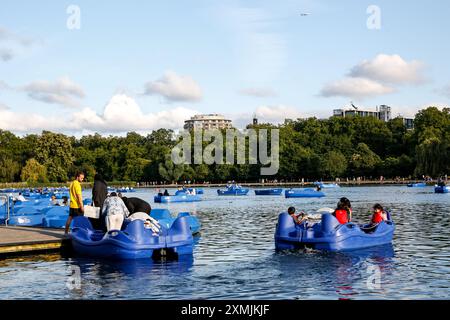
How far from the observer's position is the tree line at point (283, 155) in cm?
14412

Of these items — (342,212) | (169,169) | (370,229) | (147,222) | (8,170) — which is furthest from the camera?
(169,169)

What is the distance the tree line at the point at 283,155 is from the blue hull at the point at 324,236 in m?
108

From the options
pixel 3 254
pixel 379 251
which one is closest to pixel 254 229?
pixel 379 251

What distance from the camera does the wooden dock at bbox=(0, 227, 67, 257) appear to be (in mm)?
21500

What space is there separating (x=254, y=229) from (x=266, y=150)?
130 m

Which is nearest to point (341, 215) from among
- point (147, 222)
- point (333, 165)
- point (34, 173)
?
point (147, 222)

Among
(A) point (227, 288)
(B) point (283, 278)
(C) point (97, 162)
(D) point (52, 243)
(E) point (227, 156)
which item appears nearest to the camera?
(A) point (227, 288)

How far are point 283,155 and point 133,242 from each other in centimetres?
13850

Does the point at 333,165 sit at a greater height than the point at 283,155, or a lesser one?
lesser

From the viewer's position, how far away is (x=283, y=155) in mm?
157125

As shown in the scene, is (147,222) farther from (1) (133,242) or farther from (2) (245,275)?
(2) (245,275)

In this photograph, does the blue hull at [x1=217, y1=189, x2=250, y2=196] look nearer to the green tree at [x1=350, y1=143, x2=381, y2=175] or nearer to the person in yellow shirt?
the green tree at [x1=350, y1=143, x2=381, y2=175]

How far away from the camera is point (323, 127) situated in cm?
17362
